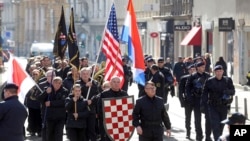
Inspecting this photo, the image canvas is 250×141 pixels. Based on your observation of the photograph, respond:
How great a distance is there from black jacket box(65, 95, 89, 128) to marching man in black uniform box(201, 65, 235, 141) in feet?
8.69

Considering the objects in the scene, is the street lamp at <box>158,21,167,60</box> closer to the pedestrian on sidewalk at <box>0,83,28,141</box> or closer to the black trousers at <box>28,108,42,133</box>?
the black trousers at <box>28,108,42,133</box>

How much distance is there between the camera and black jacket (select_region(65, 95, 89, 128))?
1508cm

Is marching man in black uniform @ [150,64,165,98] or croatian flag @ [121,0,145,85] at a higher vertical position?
croatian flag @ [121,0,145,85]

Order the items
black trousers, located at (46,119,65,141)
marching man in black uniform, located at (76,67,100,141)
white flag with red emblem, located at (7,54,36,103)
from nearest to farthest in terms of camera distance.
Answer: white flag with red emblem, located at (7,54,36,103) → marching man in black uniform, located at (76,67,100,141) → black trousers, located at (46,119,65,141)

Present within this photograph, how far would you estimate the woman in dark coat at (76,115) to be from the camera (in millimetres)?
15055

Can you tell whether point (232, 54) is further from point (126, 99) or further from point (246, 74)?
point (126, 99)

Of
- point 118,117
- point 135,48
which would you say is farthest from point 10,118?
point 135,48

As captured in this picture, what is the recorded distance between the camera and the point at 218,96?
16.5 metres

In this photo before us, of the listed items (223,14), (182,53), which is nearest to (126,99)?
(223,14)

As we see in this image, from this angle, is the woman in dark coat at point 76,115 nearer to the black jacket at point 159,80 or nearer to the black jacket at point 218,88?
the black jacket at point 218,88

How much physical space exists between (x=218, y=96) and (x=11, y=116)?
17.9 feet

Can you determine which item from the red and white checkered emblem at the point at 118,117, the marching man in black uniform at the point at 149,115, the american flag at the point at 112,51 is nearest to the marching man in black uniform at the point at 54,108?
the american flag at the point at 112,51

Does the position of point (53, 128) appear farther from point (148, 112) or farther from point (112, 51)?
point (148, 112)

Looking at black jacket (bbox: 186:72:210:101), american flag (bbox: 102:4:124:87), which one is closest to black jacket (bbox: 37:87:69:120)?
american flag (bbox: 102:4:124:87)
